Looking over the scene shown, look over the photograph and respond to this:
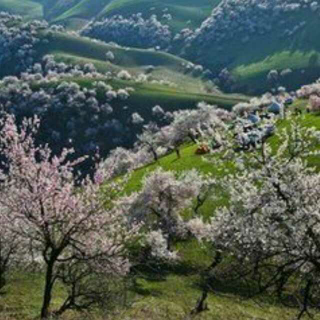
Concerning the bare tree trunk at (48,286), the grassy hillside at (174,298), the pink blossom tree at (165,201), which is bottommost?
the grassy hillside at (174,298)

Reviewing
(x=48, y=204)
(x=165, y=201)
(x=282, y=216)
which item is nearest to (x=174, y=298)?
(x=165, y=201)

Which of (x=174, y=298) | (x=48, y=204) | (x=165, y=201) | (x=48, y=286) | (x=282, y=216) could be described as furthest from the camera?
(x=165, y=201)

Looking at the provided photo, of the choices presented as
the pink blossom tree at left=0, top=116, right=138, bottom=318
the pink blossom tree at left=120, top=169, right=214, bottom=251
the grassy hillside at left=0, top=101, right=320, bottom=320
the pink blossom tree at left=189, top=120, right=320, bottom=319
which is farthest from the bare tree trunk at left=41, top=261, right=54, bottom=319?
the pink blossom tree at left=120, top=169, right=214, bottom=251

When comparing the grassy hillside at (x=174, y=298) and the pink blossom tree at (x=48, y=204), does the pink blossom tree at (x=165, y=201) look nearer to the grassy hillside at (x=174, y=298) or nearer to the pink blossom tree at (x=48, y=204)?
the grassy hillside at (x=174, y=298)

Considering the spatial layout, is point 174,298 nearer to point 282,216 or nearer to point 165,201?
point 165,201

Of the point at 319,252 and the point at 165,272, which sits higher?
the point at 319,252

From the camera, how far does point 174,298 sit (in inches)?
2502

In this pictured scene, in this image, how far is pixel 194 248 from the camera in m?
80.5

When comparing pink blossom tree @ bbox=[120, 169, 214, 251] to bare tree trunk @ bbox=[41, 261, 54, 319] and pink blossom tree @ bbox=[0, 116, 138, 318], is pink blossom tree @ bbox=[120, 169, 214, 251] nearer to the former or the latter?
pink blossom tree @ bbox=[0, 116, 138, 318]

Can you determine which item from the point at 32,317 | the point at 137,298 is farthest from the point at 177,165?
the point at 32,317

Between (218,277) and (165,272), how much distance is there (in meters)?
8.61

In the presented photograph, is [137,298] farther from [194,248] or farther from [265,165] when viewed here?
[265,165]

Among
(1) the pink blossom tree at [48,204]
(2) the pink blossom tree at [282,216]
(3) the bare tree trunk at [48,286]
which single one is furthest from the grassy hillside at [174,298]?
(2) the pink blossom tree at [282,216]

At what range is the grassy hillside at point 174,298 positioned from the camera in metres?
49.7
